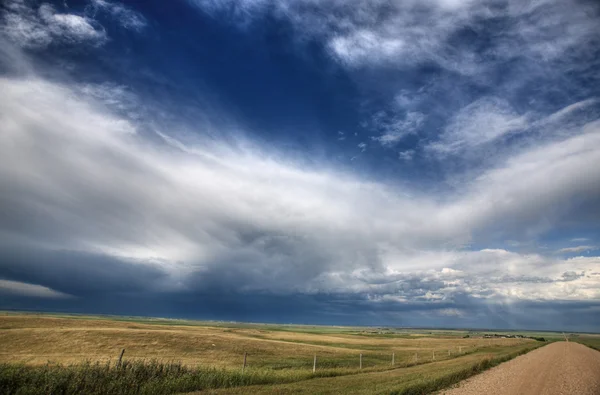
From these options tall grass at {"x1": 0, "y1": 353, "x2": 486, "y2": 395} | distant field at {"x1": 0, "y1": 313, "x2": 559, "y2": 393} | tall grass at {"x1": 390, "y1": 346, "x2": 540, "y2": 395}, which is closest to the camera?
tall grass at {"x1": 0, "y1": 353, "x2": 486, "y2": 395}

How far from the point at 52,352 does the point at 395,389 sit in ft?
159

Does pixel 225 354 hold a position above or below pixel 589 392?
below

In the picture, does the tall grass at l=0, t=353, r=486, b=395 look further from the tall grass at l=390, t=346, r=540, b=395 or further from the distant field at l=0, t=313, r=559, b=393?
the tall grass at l=390, t=346, r=540, b=395

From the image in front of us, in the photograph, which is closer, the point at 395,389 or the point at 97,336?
the point at 395,389

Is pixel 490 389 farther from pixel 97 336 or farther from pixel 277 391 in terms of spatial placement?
pixel 97 336

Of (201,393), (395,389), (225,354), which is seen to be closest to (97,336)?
(225,354)

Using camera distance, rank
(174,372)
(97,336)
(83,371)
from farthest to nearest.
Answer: (97,336)
(174,372)
(83,371)

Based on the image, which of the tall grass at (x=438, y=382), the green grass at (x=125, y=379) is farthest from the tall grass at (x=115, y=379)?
the tall grass at (x=438, y=382)

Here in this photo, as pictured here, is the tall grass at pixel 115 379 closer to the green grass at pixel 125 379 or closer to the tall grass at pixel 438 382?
the green grass at pixel 125 379

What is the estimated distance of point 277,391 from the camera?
64.4 ft

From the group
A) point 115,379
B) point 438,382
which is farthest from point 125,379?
point 438,382

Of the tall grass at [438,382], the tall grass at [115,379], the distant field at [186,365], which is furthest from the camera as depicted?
the tall grass at [438,382]

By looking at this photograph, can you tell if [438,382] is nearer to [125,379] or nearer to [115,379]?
[125,379]

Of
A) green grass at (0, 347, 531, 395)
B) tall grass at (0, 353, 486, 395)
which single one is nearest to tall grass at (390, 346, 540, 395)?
green grass at (0, 347, 531, 395)
